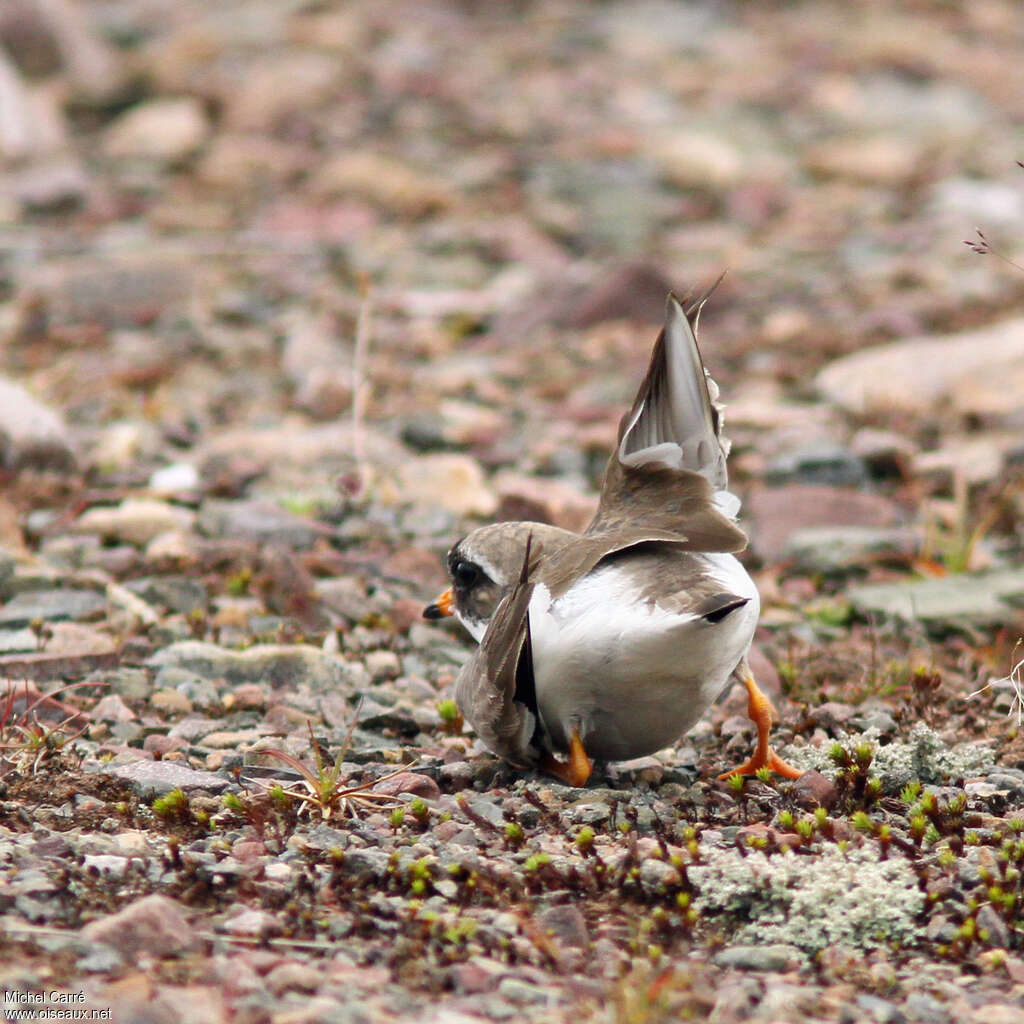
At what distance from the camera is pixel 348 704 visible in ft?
19.9

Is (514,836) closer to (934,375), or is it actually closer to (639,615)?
(639,615)

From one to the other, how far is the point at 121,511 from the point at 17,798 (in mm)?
3684

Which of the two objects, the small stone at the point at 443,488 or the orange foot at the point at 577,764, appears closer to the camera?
the orange foot at the point at 577,764

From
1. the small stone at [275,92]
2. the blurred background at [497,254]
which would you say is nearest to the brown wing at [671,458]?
the blurred background at [497,254]

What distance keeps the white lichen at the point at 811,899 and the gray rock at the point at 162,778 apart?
1637mm

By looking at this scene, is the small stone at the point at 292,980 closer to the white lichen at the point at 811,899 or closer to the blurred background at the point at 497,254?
the white lichen at the point at 811,899

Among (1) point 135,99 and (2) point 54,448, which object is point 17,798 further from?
(1) point 135,99

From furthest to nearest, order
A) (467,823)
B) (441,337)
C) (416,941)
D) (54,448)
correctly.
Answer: (441,337) → (54,448) → (467,823) → (416,941)

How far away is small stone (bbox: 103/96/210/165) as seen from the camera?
1605 centimetres

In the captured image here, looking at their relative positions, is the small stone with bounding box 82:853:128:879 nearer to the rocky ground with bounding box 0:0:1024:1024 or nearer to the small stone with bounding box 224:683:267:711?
the rocky ground with bounding box 0:0:1024:1024

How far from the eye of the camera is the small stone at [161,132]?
52.6 ft

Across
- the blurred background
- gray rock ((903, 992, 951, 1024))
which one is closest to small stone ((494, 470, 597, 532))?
the blurred background

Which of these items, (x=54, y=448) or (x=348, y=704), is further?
(x=54, y=448)

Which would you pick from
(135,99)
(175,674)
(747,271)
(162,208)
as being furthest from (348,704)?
(135,99)
